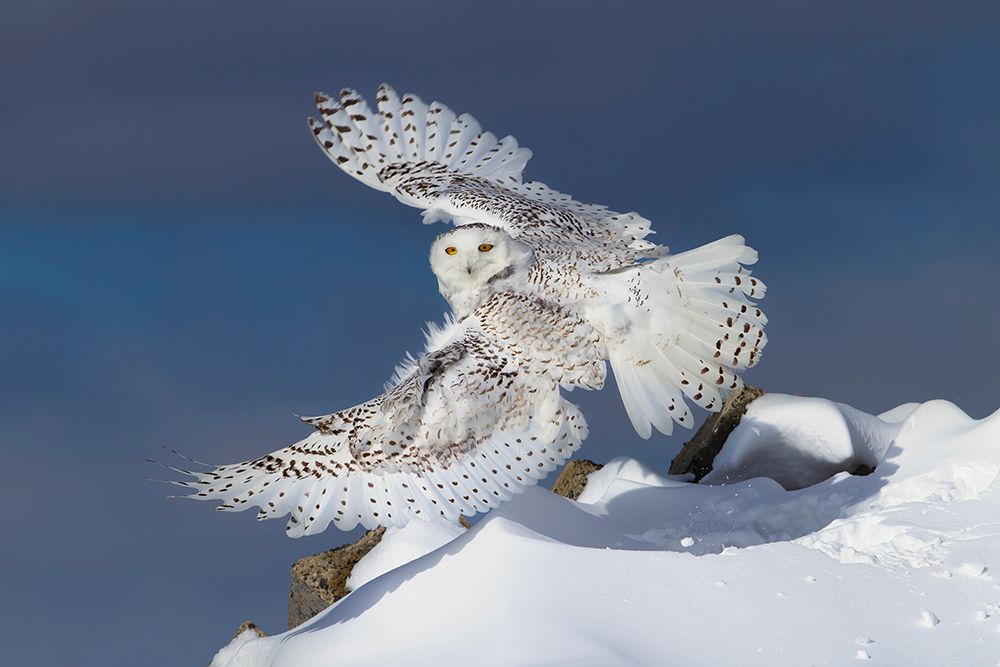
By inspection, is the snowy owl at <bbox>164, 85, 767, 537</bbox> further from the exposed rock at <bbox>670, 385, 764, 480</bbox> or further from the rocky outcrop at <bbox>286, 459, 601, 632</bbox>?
the rocky outcrop at <bbox>286, 459, 601, 632</bbox>

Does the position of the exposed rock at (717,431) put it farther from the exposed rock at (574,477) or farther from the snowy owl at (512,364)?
the snowy owl at (512,364)

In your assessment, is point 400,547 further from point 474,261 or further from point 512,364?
point 474,261

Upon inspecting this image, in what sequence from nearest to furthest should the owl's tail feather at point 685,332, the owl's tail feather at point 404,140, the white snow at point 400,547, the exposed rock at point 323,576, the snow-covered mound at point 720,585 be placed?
the snow-covered mound at point 720,585 → the owl's tail feather at point 685,332 → the white snow at point 400,547 → the exposed rock at point 323,576 → the owl's tail feather at point 404,140

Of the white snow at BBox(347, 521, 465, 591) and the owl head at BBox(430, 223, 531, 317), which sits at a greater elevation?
the owl head at BBox(430, 223, 531, 317)

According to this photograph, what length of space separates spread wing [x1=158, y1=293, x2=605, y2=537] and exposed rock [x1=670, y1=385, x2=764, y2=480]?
1.75m

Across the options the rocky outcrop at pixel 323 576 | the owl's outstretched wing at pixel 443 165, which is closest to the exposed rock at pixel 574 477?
the rocky outcrop at pixel 323 576

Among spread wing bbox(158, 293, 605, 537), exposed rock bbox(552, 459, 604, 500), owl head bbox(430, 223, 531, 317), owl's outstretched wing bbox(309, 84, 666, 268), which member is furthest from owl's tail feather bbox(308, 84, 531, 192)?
spread wing bbox(158, 293, 605, 537)

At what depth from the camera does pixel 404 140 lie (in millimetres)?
5895

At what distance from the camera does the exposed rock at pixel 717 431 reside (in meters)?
5.95

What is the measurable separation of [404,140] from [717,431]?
6.72ft

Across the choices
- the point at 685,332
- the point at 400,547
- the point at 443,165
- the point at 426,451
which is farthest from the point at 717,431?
the point at 426,451

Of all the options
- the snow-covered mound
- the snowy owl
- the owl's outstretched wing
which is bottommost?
the snow-covered mound

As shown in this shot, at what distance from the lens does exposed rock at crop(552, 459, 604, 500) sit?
602 centimetres

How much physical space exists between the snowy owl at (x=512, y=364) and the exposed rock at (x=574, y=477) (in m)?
1.37
